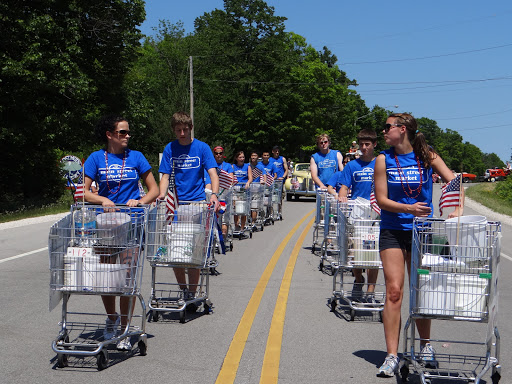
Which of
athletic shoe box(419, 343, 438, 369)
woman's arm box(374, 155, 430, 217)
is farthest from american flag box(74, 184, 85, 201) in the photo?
athletic shoe box(419, 343, 438, 369)

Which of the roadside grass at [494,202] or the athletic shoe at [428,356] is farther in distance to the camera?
the roadside grass at [494,202]

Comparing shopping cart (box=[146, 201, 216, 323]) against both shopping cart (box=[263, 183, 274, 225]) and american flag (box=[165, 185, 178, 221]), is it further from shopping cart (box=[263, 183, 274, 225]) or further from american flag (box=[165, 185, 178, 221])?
shopping cart (box=[263, 183, 274, 225])

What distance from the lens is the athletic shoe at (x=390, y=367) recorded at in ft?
17.8

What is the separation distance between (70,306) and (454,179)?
4716mm

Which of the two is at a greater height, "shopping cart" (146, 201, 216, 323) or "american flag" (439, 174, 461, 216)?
"american flag" (439, 174, 461, 216)

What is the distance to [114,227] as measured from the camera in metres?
5.83

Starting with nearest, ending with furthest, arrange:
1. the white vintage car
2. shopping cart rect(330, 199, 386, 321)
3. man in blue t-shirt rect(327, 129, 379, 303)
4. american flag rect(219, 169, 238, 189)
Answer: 1. shopping cart rect(330, 199, 386, 321)
2. man in blue t-shirt rect(327, 129, 379, 303)
3. american flag rect(219, 169, 238, 189)
4. the white vintage car

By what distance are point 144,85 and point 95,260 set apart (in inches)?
1387

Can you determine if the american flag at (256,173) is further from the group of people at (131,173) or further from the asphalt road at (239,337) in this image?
the group of people at (131,173)

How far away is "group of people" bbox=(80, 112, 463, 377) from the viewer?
5562mm

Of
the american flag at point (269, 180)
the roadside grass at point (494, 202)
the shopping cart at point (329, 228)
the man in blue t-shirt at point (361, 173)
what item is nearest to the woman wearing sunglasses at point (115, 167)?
the man in blue t-shirt at point (361, 173)

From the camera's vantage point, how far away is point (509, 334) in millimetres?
7199

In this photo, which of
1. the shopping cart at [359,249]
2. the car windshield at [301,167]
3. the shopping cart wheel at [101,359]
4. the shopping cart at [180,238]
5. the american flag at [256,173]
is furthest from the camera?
the car windshield at [301,167]

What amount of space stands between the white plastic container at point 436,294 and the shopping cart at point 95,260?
2.21 m
